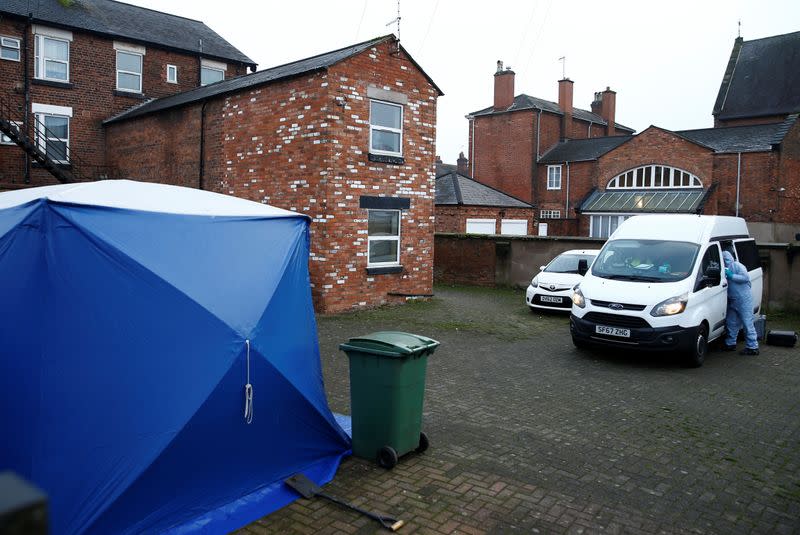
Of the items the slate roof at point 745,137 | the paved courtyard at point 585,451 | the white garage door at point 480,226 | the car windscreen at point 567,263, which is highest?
the slate roof at point 745,137

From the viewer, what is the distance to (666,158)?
37.2 metres

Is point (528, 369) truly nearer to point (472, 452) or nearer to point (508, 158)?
point (472, 452)

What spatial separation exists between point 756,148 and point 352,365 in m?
35.2

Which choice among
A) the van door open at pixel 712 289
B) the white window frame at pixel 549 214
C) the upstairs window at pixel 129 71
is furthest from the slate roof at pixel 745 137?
the upstairs window at pixel 129 71

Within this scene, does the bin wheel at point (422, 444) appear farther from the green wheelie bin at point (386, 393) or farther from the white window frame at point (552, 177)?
the white window frame at point (552, 177)

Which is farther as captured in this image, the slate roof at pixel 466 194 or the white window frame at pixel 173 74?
the slate roof at pixel 466 194

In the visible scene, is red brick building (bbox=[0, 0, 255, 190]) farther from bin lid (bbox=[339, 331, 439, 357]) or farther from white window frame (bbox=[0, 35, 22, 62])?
bin lid (bbox=[339, 331, 439, 357])

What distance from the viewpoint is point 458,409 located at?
25.7 ft

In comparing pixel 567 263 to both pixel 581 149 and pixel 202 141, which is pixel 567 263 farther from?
pixel 581 149

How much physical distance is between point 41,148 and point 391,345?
22.1 meters

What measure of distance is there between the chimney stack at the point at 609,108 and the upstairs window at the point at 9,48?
41833 mm

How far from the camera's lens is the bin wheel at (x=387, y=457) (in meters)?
5.86

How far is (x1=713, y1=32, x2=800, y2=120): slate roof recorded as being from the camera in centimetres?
4550

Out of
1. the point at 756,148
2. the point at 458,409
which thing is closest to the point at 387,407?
the point at 458,409
